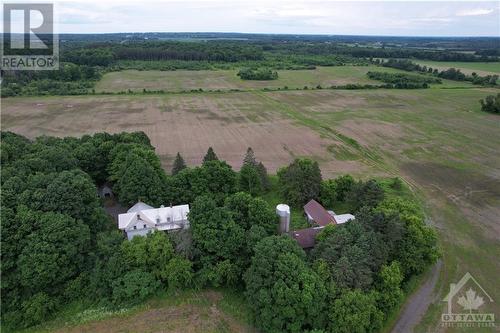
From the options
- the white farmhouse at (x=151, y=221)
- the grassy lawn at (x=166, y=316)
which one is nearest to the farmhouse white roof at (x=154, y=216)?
the white farmhouse at (x=151, y=221)

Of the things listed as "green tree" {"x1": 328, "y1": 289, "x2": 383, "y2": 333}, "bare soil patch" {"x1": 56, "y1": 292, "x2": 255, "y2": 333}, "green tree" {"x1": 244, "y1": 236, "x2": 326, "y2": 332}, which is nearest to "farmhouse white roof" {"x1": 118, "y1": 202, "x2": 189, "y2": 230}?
"bare soil patch" {"x1": 56, "y1": 292, "x2": 255, "y2": 333}

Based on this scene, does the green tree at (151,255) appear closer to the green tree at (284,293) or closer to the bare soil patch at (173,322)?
the bare soil patch at (173,322)

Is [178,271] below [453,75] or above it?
below

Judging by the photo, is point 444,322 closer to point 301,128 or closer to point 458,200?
point 458,200

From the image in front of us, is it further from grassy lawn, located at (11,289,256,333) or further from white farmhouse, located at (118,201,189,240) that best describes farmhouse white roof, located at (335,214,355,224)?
white farmhouse, located at (118,201,189,240)

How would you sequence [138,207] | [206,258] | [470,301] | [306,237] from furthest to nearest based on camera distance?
[138,207] → [306,237] → [470,301] → [206,258]

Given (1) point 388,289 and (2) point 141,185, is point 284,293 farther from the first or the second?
(2) point 141,185

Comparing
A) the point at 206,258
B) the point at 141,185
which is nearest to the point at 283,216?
the point at 206,258
